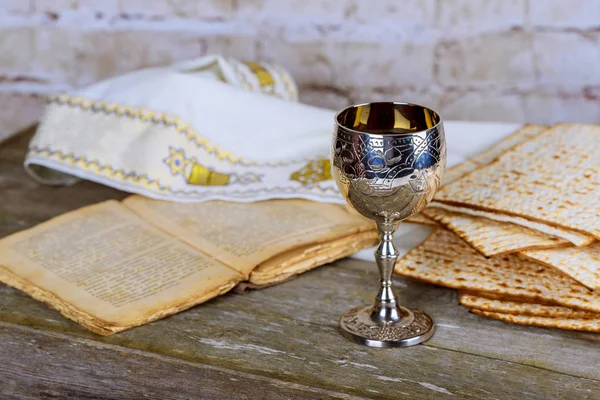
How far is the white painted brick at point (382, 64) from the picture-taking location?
1794 mm

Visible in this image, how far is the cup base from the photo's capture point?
A: 0.92 m

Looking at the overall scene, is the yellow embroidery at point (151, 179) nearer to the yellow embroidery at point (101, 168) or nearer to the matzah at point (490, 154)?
the yellow embroidery at point (101, 168)

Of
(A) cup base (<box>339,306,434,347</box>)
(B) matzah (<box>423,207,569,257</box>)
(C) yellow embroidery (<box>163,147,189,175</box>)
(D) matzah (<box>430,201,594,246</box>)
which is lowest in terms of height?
(A) cup base (<box>339,306,434,347</box>)

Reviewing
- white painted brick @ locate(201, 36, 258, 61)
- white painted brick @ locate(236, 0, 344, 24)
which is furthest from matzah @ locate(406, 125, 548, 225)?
white painted brick @ locate(201, 36, 258, 61)

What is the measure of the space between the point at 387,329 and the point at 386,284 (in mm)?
52

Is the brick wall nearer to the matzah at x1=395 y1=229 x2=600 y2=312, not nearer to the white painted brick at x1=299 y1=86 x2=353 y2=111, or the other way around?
the white painted brick at x1=299 y1=86 x2=353 y2=111

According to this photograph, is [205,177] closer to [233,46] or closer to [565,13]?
[233,46]

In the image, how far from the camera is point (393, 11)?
5.82 feet

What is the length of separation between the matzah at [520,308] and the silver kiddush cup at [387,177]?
6 centimetres

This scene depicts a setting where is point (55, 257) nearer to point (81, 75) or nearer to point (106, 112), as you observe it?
point (106, 112)

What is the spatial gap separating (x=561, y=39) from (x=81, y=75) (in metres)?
1.14

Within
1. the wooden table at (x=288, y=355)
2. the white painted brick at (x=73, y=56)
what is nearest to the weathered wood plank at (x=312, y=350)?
the wooden table at (x=288, y=355)

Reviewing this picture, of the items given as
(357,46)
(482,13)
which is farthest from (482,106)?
→ (357,46)

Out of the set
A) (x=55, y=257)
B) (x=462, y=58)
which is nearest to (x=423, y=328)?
(x=55, y=257)
